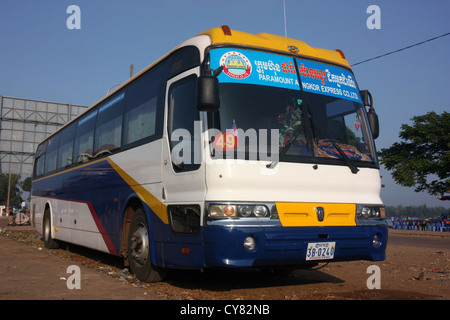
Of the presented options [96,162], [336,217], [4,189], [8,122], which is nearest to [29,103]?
[8,122]

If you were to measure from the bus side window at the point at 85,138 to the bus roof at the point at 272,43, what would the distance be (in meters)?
5.02

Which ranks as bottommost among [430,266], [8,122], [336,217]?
[430,266]

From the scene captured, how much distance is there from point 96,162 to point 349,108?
5312mm

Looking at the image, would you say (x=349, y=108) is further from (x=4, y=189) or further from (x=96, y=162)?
(x=4, y=189)

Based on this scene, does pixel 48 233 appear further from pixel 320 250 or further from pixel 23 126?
pixel 23 126

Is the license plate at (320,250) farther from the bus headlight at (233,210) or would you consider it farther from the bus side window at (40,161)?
the bus side window at (40,161)

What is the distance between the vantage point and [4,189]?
118 meters

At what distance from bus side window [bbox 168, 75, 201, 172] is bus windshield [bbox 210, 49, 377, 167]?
451 mm

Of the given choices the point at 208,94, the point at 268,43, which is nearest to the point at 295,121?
the point at 268,43

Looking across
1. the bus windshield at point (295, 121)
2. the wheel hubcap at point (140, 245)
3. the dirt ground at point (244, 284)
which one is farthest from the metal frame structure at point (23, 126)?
the bus windshield at point (295, 121)

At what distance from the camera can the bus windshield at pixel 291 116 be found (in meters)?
5.84

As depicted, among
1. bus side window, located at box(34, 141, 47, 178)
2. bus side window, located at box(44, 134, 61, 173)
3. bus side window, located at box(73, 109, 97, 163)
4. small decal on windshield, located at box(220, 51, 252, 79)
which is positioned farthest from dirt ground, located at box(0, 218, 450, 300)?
bus side window, located at box(34, 141, 47, 178)

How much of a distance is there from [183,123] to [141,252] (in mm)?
2204

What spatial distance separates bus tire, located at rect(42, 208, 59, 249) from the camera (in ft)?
45.7
